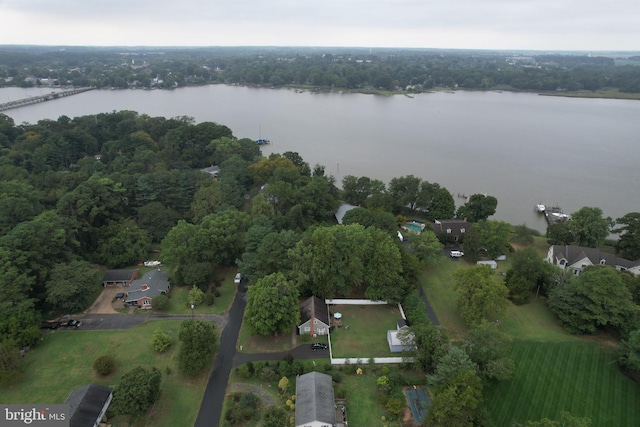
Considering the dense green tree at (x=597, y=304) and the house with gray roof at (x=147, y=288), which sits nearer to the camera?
the dense green tree at (x=597, y=304)

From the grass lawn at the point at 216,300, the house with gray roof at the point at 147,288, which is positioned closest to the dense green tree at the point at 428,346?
the grass lawn at the point at 216,300

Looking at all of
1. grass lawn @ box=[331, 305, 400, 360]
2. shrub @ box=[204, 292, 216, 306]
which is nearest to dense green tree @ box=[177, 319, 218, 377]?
shrub @ box=[204, 292, 216, 306]

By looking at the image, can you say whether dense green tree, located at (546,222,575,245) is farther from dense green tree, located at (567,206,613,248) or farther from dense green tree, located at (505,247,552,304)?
dense green tree, located at (505,247,552,304)

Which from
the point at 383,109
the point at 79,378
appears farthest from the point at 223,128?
the point at 383,109

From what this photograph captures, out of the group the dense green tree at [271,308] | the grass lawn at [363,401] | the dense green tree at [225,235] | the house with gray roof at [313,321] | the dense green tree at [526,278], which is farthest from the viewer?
the dense green tree at [225,235]

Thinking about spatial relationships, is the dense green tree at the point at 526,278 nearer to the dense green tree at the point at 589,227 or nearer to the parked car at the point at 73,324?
the dense green tree at the point at 589,227

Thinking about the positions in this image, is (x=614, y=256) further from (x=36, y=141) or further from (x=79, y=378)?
(x=36, y=141)
